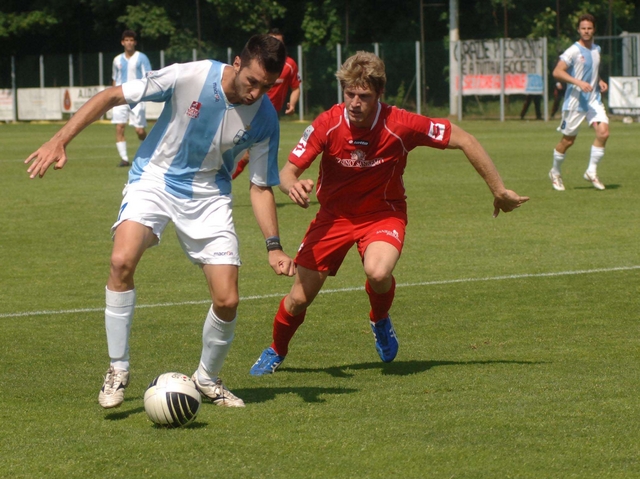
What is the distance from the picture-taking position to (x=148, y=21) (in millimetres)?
47469

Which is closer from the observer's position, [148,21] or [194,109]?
[194,109]

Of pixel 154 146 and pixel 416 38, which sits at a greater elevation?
pixel 416 38

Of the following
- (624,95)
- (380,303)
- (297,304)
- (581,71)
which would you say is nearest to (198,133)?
(297,304)

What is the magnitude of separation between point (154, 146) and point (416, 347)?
225cm

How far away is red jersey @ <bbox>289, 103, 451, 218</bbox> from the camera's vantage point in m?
6.46

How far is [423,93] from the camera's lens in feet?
130

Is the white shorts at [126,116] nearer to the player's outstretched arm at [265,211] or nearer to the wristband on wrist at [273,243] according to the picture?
the player's outstretched arm at [265,211]

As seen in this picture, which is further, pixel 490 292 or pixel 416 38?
pixel 416 38

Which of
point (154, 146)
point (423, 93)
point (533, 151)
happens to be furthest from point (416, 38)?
point (154, 146)

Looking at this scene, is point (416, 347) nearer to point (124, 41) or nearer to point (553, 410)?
point (553, 410)

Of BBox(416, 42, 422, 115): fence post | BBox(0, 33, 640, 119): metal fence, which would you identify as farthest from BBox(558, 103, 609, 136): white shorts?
BBox(416, 42, 422, 115): fence post

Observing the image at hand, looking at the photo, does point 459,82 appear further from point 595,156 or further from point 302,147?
point 302,147

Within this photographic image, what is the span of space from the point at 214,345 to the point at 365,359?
144 cm

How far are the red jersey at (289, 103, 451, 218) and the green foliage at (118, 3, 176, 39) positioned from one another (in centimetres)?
4156
